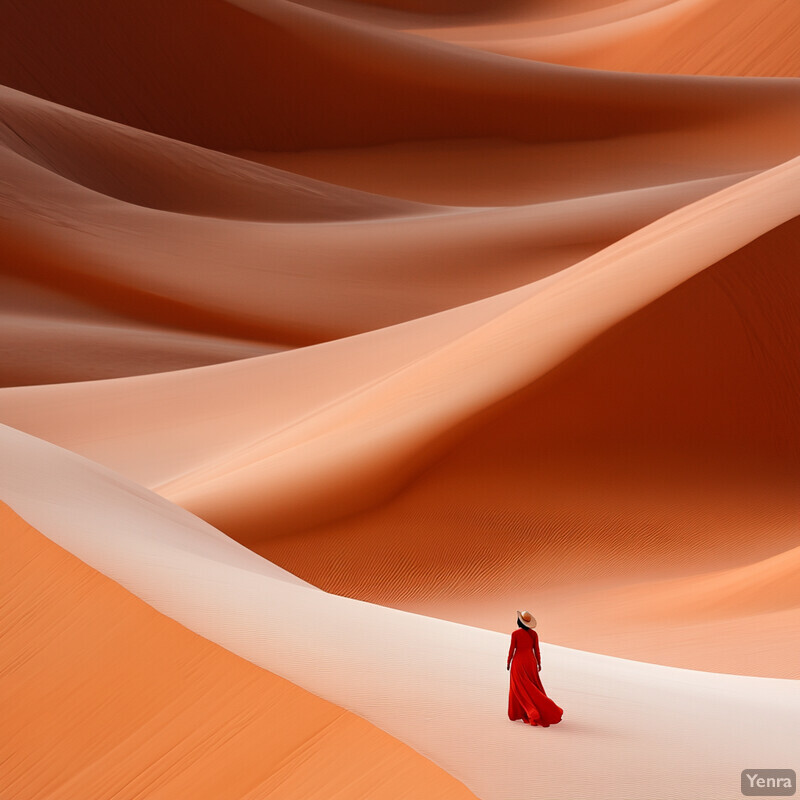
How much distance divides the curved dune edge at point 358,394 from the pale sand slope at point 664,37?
23201mm

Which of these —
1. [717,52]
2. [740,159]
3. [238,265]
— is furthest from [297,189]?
[717,52]

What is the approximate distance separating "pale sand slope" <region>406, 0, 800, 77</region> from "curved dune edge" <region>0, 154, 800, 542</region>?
2320cm

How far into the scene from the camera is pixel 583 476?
34.1 ft

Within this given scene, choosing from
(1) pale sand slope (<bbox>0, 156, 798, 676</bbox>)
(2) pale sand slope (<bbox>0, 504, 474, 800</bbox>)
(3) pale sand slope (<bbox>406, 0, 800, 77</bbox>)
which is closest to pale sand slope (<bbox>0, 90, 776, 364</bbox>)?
(1) pale sand slope (<bbox>0, 156, 798, 676</bbox>)

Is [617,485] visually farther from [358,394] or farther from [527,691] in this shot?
[527,691]

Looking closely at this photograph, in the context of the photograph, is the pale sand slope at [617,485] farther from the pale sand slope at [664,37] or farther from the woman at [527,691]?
the pale sand slope at [664,37]

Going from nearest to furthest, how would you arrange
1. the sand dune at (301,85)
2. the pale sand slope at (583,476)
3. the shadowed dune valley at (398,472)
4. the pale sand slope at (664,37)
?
1. the shadowed dune valley at (398,472)
2. the pale sand slope at (583,476)
3. the sand dune at (301,85)
4. the pale sand slope at (664,37)

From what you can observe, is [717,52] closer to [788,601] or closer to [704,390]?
[704,390]

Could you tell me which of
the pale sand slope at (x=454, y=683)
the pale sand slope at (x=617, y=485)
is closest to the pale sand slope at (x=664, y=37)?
the pale sand slope at (x=617, y=485)

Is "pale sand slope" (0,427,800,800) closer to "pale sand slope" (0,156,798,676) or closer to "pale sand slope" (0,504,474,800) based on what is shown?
"pale sand slope" (0,504,474,800)

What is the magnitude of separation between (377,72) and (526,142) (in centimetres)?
482

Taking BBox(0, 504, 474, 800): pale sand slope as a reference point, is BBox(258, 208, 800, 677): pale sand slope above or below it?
above

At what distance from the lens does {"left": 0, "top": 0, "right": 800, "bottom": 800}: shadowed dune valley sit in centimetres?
394

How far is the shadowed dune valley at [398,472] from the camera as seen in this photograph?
3936 millimetres
